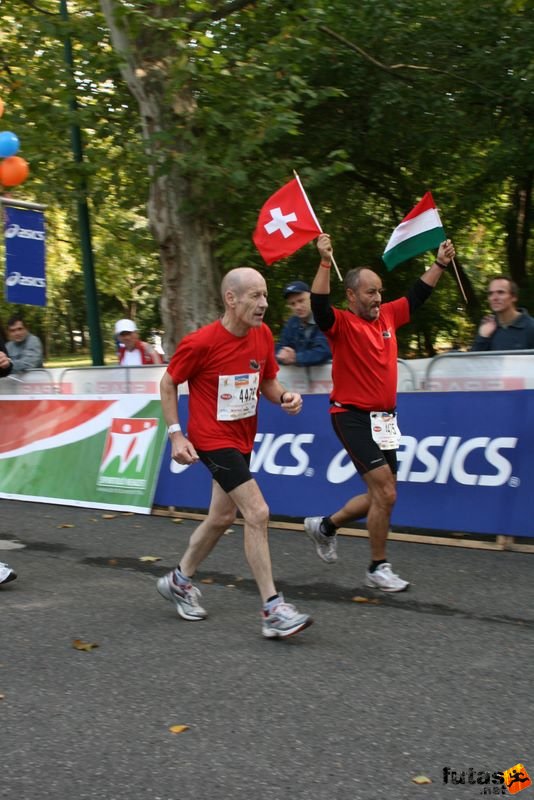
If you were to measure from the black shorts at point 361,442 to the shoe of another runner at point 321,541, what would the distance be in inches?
29.2

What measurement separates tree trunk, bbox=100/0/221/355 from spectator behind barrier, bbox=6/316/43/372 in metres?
2.90

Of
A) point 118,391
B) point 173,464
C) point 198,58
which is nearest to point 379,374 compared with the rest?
point 173,464

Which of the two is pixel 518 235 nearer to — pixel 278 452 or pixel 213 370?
pixel 278 452

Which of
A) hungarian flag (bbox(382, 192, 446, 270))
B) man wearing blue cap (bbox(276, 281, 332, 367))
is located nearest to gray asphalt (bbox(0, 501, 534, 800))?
man wearing blue cap (bbox(276, 281, 332, 367))

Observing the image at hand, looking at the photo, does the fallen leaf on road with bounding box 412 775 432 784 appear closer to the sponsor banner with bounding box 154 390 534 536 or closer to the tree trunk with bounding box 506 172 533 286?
the sponsor banner with bounding box 154 390 534 536

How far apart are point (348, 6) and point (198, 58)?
2636mm

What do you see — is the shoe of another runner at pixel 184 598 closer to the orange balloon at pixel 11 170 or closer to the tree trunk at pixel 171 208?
the orange balloon at pixel 11 170

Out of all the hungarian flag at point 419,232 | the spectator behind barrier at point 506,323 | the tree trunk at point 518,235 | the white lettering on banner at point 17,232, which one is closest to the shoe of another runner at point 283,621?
the hungarian flag at point 419,232

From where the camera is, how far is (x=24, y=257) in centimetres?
1299

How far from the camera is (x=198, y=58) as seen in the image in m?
13.8

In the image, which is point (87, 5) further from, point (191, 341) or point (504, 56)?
point (191, 341)

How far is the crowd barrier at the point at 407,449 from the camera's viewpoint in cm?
764

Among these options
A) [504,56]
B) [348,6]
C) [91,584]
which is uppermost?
[348,6]

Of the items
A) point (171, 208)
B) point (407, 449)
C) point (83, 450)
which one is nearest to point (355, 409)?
point (407, 449)
